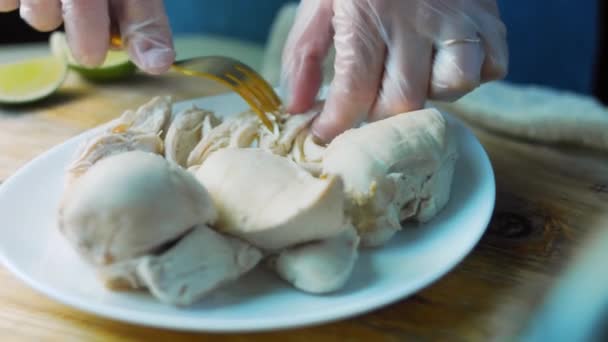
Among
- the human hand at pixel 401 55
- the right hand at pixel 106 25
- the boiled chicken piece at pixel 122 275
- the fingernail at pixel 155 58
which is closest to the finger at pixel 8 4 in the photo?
the right hand at pixel 106 25

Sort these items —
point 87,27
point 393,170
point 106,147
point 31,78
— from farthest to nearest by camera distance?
point 31,78, point 87,27, point 106,147, point 393,170

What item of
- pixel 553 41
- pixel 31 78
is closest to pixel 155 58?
pixel 31 78

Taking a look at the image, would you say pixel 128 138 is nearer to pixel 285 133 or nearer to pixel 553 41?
pixel 285 133

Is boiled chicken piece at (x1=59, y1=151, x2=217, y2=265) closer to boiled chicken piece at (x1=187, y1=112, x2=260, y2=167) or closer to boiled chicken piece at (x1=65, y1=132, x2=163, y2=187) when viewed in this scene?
boiled chicken piece at (x1=65, y1=132, x2=163, y2=187)

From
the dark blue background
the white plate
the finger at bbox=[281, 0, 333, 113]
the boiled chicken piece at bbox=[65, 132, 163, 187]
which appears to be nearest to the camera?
the white plate

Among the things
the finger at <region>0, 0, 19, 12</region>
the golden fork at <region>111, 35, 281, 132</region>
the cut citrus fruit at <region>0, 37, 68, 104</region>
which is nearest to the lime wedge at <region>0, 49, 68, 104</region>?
the cut citrus fruit at <region>0, 37, 68, 104</region>
